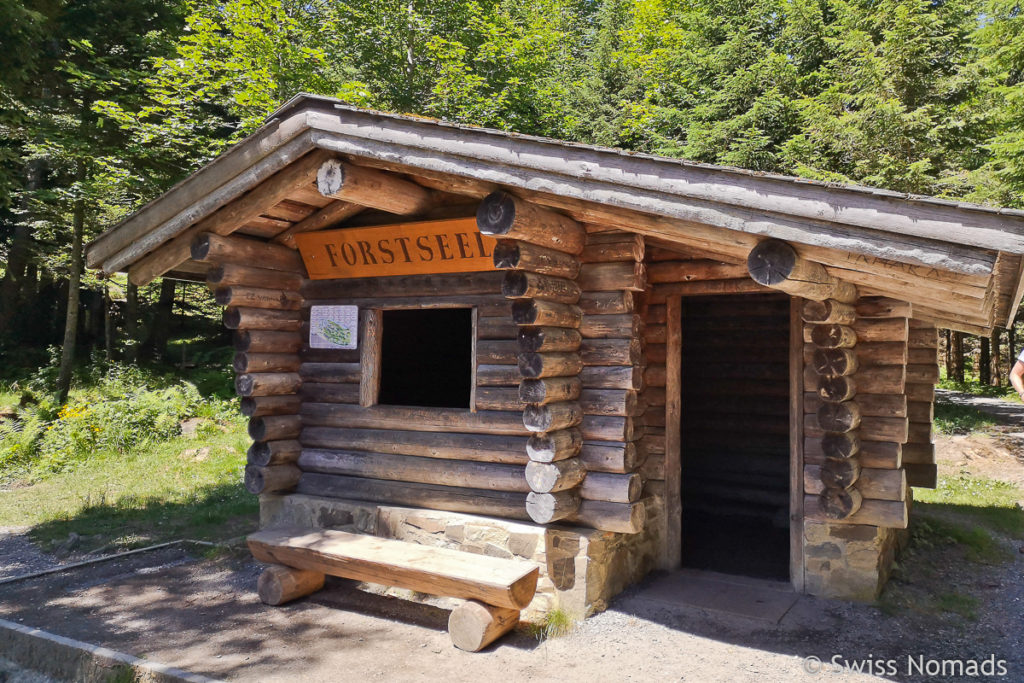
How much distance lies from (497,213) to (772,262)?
2052mm

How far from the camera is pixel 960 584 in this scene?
6434 millimetres


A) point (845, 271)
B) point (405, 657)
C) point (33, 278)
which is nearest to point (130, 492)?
point (405, 657)

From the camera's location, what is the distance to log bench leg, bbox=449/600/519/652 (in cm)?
500

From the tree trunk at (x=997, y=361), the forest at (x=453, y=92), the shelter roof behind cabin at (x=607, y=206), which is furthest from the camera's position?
the tree trunk at (x=997, y=361)

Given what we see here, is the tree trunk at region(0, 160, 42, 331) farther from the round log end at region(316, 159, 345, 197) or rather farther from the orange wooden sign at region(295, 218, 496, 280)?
the round log end at region(316, 159, 345, 197)

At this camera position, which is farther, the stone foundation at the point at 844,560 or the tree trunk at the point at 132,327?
the tree trunk at the point at 132,327

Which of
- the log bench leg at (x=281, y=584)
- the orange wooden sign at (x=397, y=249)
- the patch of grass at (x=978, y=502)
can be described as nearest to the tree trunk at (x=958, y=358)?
the patch of grass at (x=978, y=502)

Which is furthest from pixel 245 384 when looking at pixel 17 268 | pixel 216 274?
pixel 17 268

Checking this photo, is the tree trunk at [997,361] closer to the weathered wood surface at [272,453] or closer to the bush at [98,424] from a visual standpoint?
the weathered wood surface at [272,453]

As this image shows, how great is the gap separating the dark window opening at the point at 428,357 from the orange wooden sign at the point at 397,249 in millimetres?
1816

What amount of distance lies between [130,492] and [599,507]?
28.6 feet

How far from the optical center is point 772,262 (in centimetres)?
420

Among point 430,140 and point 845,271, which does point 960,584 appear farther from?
point 430,140

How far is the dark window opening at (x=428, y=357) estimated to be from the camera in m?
9.08
